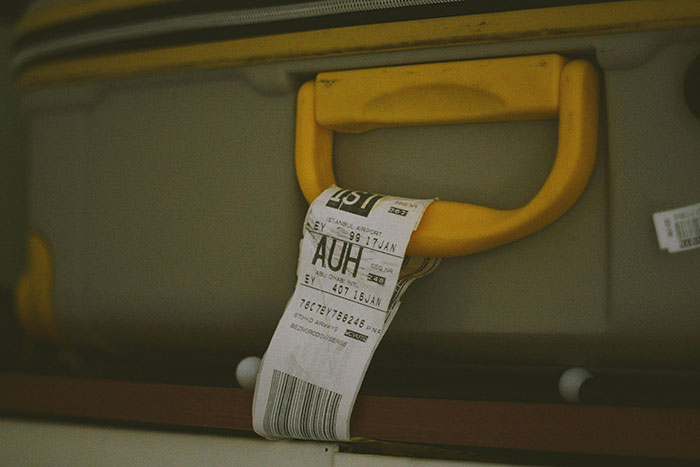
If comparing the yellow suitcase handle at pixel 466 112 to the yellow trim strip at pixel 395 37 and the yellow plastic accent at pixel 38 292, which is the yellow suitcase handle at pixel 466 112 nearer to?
the yellow trim strip at pixel 395 37

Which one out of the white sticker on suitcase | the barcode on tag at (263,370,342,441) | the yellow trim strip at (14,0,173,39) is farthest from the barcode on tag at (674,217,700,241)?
the yellow trim strip at (14,0,173,39)

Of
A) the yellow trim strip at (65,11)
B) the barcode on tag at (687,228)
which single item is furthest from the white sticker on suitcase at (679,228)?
the yellow trim strip at (65,11)

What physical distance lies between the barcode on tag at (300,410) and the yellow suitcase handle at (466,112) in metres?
0.10

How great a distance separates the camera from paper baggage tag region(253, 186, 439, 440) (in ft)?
1.38

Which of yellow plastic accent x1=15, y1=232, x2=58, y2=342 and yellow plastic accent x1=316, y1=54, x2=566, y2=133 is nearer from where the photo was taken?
yellow plastic accent x1=316, y1=54, x2=566, y2=133

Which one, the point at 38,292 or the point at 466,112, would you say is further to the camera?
the point at 38,292

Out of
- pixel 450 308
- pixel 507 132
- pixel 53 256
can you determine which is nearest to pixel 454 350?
pixel 450 308

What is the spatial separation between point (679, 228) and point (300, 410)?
0.78 ft

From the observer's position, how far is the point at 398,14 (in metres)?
0.46

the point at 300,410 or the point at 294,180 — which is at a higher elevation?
the point at 294,180

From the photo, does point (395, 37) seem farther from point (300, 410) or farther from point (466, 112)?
point (300, 410)

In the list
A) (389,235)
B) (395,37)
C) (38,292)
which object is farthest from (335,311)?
(38,292)

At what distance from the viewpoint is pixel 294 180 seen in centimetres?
49

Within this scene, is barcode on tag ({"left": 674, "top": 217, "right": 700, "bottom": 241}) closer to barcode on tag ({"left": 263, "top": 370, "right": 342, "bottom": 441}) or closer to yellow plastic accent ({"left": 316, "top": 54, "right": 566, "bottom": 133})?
yellow plastic accent ({"left": 316, "top": 54, "right": 566, "bottom": 133})
